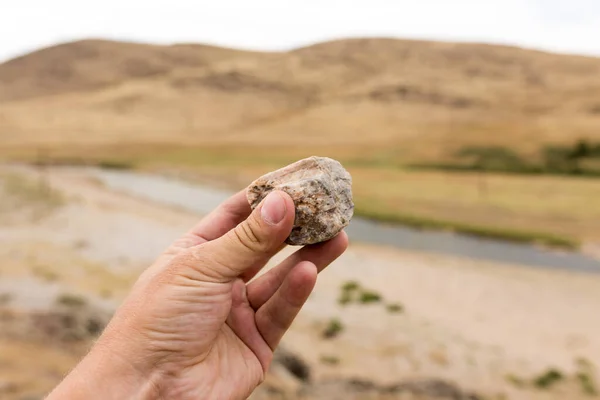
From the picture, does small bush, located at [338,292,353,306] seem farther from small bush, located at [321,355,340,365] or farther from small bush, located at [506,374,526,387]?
small bush, located at [506,374,526,387]

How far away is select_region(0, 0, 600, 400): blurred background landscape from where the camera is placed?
8438mm

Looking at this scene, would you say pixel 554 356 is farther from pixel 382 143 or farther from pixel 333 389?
pixel 382 143

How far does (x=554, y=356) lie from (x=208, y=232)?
903 cm

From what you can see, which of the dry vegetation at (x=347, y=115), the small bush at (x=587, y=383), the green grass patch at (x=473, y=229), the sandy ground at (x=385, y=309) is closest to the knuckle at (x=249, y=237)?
the sandy ground at (x=385, y=309)

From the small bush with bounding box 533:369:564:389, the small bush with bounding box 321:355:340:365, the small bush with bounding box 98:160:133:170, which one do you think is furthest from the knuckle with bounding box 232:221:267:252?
the small bush with bounding box 98:160:133:170

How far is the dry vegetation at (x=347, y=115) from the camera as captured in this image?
87.5 feet

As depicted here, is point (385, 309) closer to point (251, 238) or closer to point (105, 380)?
point (251, 238)

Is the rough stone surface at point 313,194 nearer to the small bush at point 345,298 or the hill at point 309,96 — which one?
the small bush at point 345,298

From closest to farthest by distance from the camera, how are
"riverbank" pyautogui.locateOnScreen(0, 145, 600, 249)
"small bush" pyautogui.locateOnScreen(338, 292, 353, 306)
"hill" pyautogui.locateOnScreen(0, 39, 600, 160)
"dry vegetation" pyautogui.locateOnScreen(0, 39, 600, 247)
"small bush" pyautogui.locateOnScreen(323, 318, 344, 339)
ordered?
1. "small bush" pyautogui.locateOnScreen(323, 318, 344, 339)
2. "small bush" pyautogui.locateOnScreen(338, 292, 353, 306)
3. "riverbank" pyautogui.locateOnScreen(0, 145, 600, 249)
4. "dry vegetation" pyautogui.locateOnScreen(0, 39, 600, 247)
5. "hill" pyautogui.locateOnScreen(0, 39, 600, 160)

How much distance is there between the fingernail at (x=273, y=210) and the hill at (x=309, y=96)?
36333 millimetres

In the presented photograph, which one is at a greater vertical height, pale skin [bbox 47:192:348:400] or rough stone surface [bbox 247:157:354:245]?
rough stone surface [bbox 247:157:354:245]

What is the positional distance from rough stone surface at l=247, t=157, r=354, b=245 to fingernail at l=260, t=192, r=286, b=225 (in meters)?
0.40

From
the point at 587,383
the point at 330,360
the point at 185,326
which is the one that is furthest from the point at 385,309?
the point at 185,326

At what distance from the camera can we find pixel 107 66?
109m
